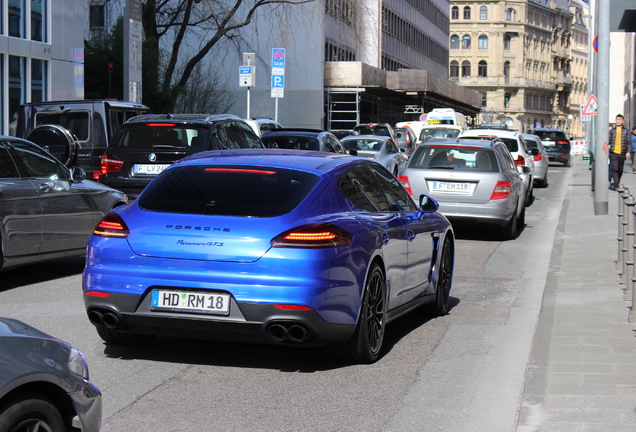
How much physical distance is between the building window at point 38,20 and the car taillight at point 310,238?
21.7 metres

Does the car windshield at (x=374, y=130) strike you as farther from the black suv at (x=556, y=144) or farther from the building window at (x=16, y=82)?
the building window at (x=16, y=82)

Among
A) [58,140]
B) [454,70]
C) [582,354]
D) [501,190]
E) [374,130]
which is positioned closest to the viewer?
[582,354]

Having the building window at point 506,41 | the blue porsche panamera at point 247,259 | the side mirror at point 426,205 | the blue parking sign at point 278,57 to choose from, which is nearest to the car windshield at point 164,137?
the side mirror at point 426,205

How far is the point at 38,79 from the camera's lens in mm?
26344

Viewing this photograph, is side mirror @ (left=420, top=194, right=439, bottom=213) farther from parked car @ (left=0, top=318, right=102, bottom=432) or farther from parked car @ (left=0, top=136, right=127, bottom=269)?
parked car @ (left=0, top=318, right=102, bottom=432)

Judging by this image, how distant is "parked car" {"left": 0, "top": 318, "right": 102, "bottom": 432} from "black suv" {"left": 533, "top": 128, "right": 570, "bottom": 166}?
45.4 m

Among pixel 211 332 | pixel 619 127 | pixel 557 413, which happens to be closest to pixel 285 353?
pixel 211 332

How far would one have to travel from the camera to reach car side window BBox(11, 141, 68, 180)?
10352mm

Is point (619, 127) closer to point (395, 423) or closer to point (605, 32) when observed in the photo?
point (605, 32)

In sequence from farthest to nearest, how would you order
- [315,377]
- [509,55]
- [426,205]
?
[509,55], [426,205], [315,377]

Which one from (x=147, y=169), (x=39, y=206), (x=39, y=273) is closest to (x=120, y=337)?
(x=39, y=206)

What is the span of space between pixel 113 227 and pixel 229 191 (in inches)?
30.7

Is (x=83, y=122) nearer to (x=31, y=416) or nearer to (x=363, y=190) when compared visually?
(x=363, y=190)

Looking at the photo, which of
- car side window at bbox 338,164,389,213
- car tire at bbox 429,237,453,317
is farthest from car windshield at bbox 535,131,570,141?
car side window at bbox 338,164,389,213
